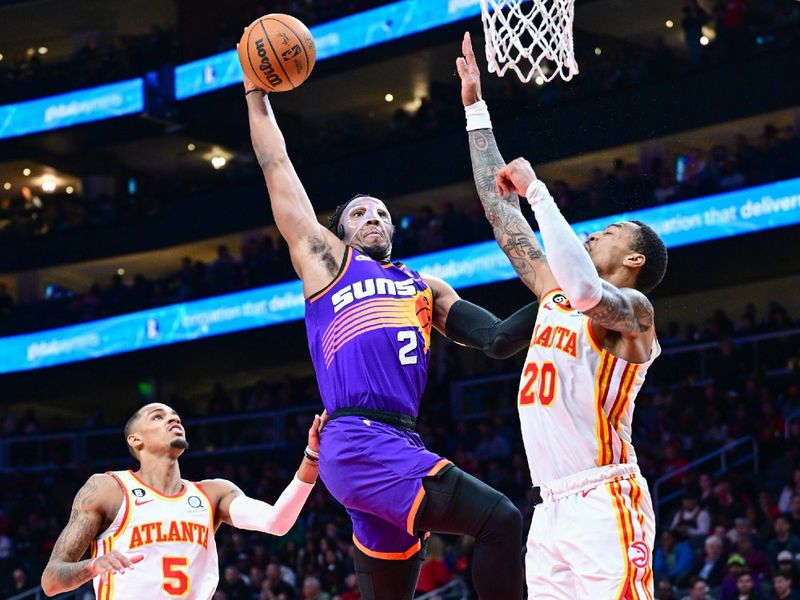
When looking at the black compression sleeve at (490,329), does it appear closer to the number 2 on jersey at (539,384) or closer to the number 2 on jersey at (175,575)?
the number 2 on jersey at (539,384)

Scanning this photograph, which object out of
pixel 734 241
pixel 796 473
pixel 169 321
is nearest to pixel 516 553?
pixel 796 473

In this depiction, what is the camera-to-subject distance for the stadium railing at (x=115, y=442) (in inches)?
901

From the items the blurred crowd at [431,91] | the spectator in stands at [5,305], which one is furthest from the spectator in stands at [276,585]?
the spectator in stands at [5,305]

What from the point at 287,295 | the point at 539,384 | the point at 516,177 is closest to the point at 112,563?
the point at 539,384

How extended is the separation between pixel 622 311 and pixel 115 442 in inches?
816

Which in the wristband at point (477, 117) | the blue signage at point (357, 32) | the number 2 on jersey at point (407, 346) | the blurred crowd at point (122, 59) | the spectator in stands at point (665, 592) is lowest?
the spectator in stands at point (665, 592)

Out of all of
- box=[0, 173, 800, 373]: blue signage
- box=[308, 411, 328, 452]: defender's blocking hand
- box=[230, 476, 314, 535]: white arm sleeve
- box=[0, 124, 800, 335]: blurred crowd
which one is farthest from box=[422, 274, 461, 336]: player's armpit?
box=[0, 124, 800, 335]: blurred crowd

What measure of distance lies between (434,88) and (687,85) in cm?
839

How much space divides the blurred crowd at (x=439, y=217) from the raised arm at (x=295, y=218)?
1359 cm

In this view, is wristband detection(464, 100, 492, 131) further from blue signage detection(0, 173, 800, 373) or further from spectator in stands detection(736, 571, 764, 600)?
blue signage detection(0, 173, 800, 373)

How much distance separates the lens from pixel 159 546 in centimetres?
674

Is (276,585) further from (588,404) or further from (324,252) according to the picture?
(588,404)

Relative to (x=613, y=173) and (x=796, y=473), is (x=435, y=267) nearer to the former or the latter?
(x=613, y=173)

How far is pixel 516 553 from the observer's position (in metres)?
5.18
